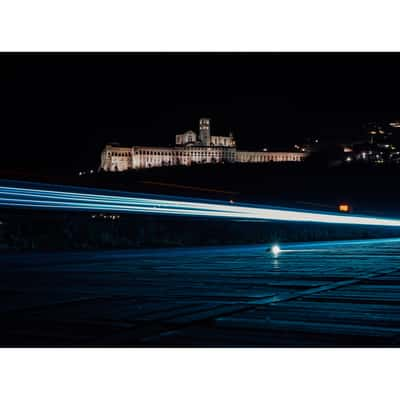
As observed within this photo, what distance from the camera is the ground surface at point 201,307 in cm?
498

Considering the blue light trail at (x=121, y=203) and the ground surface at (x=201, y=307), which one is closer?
the ground surface at (x=201, y=307)

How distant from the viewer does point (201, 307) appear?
6637 millimetres

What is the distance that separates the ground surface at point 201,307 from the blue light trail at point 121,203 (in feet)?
24.6

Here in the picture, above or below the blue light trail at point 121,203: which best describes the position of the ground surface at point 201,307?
below

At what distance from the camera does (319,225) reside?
111 feet

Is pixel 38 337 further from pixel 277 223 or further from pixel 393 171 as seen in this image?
pixel 393 171

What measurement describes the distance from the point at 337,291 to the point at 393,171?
5105 inches

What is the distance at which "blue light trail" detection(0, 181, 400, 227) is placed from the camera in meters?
18.9

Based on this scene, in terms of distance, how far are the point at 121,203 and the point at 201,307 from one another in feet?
52.7

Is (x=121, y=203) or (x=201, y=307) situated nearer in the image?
(x=201, y=307)

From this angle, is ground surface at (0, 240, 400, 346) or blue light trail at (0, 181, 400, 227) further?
blue light trail at (0, 181, 400, 227)

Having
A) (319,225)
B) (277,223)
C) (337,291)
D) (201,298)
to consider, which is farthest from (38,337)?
(319,225)

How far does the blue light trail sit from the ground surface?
7502 mm

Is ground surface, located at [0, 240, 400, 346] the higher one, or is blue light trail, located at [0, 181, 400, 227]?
blue light trail, located at [0, 181, 400, 227]
